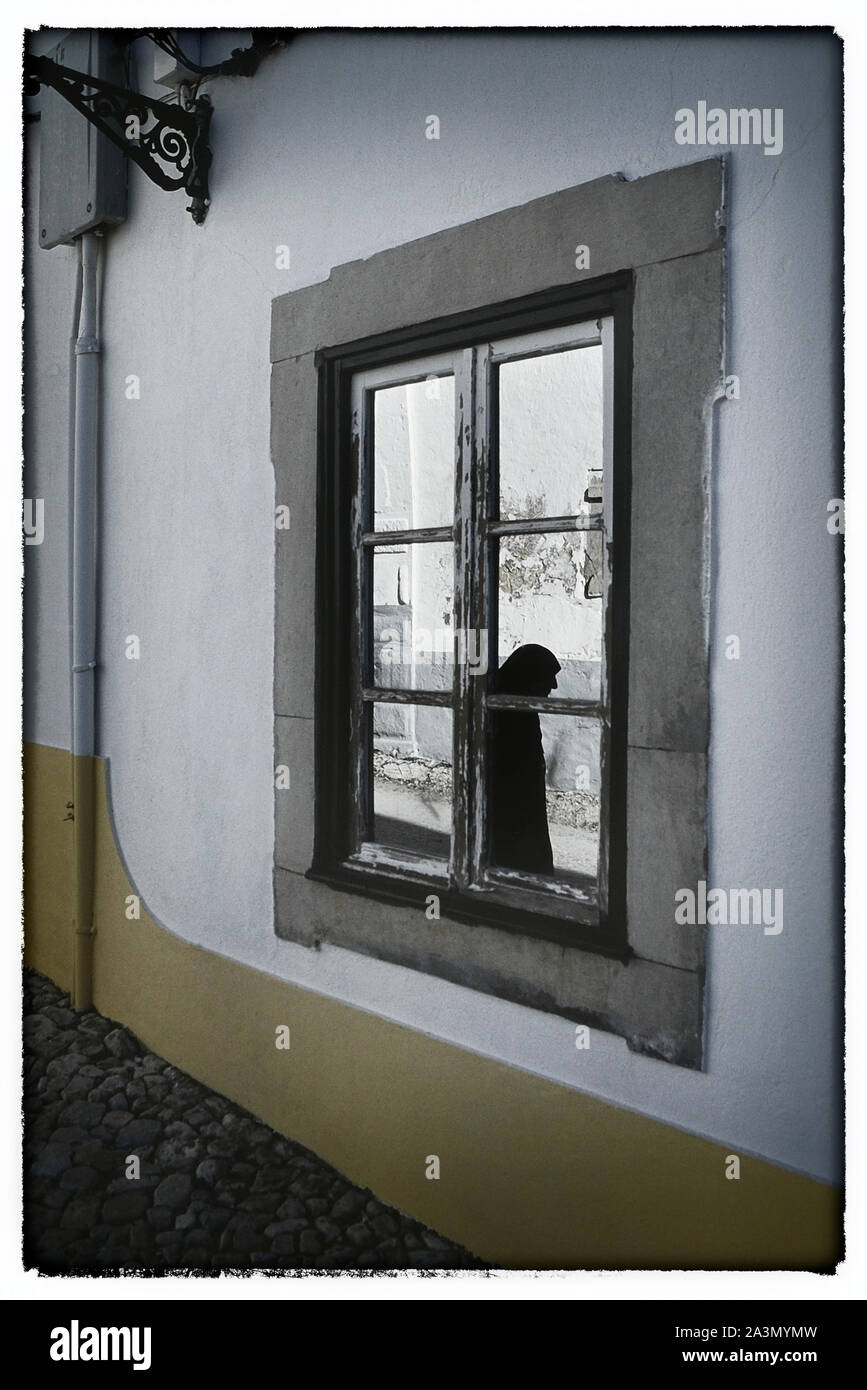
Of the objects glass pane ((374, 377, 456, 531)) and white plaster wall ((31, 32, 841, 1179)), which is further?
glass pane ((374, 377, 456, 531))

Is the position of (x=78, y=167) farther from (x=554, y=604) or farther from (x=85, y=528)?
(x=554, y=604)

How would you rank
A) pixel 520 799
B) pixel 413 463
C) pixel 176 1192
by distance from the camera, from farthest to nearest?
pixel 413 463 → pixel 520 799 → pixel 176 1192

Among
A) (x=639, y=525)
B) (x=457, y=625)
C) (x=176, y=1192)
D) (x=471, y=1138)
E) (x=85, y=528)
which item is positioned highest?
(x=85, y=528)

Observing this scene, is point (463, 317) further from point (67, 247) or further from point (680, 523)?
point (67, 247)

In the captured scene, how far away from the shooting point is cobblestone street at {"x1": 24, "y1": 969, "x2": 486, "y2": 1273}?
8.59 ft

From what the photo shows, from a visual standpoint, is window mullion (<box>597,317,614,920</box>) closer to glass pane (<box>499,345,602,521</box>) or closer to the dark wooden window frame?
the dark wooden window frame

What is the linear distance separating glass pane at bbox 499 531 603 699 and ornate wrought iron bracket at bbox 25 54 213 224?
13.4ft

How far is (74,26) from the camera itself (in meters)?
2.46

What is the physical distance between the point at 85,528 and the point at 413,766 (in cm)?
466

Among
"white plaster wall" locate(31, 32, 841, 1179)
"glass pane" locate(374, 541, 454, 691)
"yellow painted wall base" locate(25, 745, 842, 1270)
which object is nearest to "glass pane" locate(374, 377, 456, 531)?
"glass pane" locate(374, 541, 454, 691)

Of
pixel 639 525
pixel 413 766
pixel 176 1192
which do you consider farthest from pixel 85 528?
pixel 413 766

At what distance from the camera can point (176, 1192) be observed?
296 centimetres

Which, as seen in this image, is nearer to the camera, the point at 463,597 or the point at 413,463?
the point at 463,597
